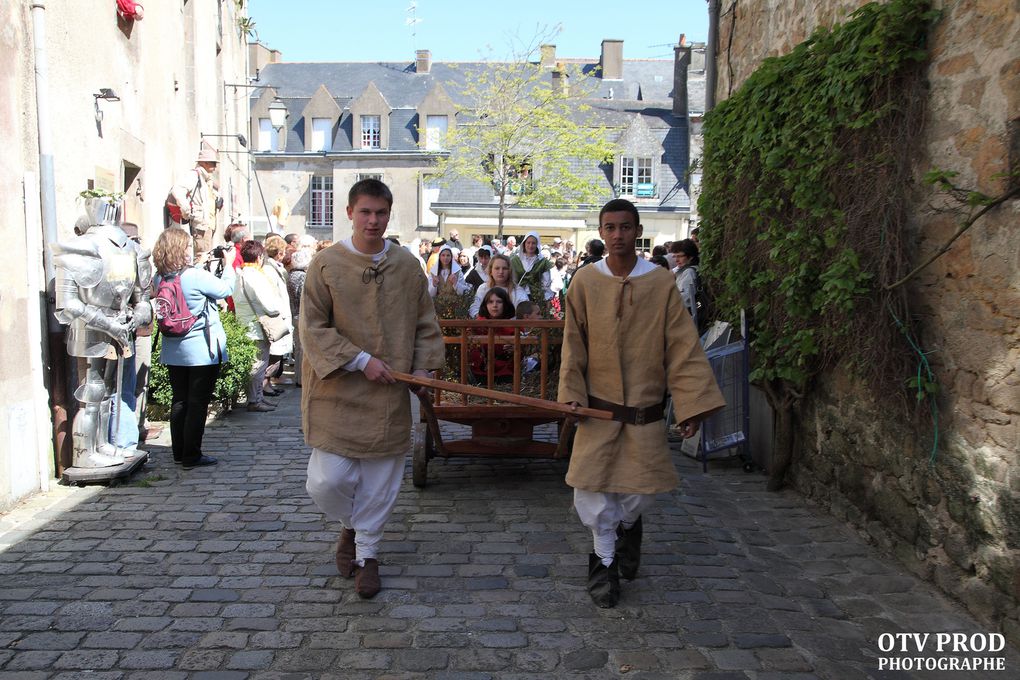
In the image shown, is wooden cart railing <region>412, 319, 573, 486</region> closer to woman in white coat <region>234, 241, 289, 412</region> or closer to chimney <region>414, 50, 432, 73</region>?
woman in white coat <region>234, 241, 289, 412</region>

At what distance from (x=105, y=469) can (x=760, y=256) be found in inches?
188

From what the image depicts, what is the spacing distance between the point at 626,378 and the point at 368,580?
1552mm

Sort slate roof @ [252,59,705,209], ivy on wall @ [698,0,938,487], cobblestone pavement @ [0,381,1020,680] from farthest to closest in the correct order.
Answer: slate roof @ [252,59,705,209] → ivy on wall @ [698,0,938,487] → cobblestone pavement @ [0,381,1020,680]

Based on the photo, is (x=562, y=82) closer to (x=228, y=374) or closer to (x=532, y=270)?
(x=532, y=270)

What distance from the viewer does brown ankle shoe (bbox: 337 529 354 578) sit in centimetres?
452

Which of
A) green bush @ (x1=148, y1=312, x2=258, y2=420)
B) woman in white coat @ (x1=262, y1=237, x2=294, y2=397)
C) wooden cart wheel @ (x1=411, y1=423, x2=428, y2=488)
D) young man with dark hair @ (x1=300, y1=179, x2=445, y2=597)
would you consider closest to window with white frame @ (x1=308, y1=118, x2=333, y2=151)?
woman in white coat @ (x1=262, y1=237, x2=294, y2=397)

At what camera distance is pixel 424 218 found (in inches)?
1505

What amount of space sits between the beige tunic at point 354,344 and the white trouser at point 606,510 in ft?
3.05

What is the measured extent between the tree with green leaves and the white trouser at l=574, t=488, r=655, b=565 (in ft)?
66.4

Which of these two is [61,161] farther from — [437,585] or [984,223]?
[984,223]

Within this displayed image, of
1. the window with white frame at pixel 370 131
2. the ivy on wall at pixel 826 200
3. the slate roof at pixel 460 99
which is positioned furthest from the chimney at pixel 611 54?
the ivy on wall at pixel 826 200

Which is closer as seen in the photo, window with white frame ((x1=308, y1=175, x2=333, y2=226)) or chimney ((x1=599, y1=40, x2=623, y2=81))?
window with white frame ((x1=308, y1=175, x2=333, y2=226))

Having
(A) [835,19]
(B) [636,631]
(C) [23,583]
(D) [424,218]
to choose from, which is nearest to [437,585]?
(B) [636,631]

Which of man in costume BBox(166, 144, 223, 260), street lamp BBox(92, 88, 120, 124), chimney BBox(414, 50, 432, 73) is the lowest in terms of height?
man in costume BBox(166, 144, 223, 260)
